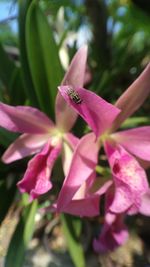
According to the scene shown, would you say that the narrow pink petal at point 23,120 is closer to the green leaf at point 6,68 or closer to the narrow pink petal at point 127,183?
the narrow pink petal at point 127,183

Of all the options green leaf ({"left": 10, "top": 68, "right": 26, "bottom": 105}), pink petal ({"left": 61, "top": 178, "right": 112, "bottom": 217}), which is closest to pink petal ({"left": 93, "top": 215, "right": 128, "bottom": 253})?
pink petal ({"left": 61, "top": 178, "right": 112, "bottom": 217})

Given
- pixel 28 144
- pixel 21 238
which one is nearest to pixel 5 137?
pixel 28 144

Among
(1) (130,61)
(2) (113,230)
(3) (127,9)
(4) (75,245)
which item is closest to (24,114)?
(2) (113,230)

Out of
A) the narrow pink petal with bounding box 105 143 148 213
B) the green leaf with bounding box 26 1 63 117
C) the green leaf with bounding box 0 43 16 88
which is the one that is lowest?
the narrow pink petal with bounding box 105 143 148 213

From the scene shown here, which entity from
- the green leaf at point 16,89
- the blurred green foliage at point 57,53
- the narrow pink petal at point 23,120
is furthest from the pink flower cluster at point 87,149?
the green leaf at point 16,89

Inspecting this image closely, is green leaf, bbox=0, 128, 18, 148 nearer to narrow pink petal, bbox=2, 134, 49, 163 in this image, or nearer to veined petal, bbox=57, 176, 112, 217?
narrow pink petal, bbox=2, 134, 49, 163

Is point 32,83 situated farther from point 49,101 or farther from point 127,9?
point 127,9

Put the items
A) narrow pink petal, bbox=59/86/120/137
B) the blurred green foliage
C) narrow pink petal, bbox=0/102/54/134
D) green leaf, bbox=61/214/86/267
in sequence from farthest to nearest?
green leaf, bbox=61/214/86/267
the blurred green foliage
narrow pink petal, bbox=0/102/54/134
narrow pink petal, bbox=59/86/120/137

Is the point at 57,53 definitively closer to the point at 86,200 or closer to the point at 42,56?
the point at 42,56
